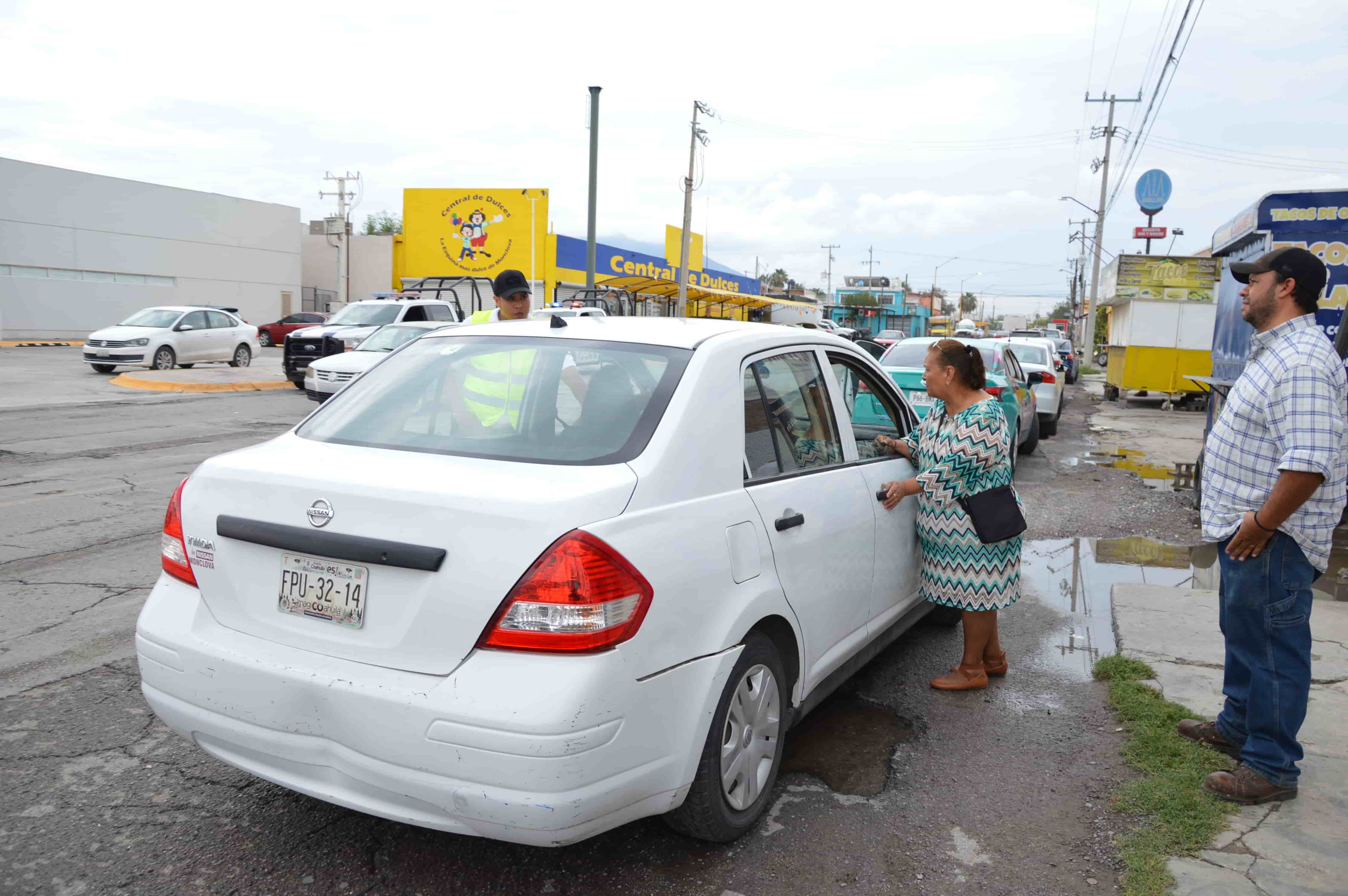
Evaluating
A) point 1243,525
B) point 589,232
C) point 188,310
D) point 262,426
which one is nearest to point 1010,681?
point 1243,525

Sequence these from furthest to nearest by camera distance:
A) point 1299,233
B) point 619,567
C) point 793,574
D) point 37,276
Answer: point 37,276 → point 1299,233 → point 793,574 → point 619,567

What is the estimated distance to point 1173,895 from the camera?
2.94m

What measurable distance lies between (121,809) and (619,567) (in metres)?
2.03

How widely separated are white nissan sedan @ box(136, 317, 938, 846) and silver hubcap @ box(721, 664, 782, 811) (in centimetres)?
1

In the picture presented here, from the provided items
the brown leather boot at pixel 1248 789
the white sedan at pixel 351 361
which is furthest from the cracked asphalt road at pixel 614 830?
→ the white sedan at pixel 351 361

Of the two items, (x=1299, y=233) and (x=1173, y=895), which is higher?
(x=1299, y=233)

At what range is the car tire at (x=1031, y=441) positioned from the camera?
13.4 m

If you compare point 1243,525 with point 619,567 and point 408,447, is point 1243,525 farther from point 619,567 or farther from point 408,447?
point 408,447

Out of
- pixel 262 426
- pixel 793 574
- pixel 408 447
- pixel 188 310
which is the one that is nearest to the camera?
pixel 408 447

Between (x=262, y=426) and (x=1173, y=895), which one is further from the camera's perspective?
(x=262, y=426)

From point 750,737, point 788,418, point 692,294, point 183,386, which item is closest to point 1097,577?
point 788,418

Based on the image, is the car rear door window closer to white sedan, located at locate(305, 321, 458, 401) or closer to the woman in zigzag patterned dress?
the woman in zigzag patterned dress

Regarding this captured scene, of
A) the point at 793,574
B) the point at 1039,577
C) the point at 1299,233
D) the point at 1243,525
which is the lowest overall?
the point at 1039,577

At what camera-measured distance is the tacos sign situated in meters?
33.9
